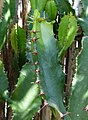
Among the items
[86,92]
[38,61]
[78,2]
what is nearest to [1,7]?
[78,2]

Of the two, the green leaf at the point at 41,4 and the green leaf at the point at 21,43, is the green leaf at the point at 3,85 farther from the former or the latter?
the green leaf at the point at 41,4

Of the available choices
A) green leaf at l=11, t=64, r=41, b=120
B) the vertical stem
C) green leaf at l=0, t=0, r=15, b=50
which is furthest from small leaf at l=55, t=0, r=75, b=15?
the vertical stem

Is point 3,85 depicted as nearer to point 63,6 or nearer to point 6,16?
point 6,16

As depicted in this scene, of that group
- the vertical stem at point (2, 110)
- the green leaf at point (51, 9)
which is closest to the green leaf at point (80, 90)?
the green leaf at point (51, 9)

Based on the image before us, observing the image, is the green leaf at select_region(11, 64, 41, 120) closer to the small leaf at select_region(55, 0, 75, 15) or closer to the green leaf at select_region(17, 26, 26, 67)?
the green leaf at select_region(17, 26, 26, 67)

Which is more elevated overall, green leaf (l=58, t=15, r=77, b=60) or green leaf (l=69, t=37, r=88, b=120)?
green leaf (l=58, t=15, r=77, b=60)

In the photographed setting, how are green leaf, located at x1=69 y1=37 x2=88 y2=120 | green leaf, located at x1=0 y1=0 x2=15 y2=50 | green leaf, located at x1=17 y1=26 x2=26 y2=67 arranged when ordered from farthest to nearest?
green leaf, located at x1=0 y1=0 x2=15 y2=50 → green leaf, located at x1=17 y1=26 x2=26 y2=67 → green leaf, located at x1=69 y1=37 x2=88 y2=120
